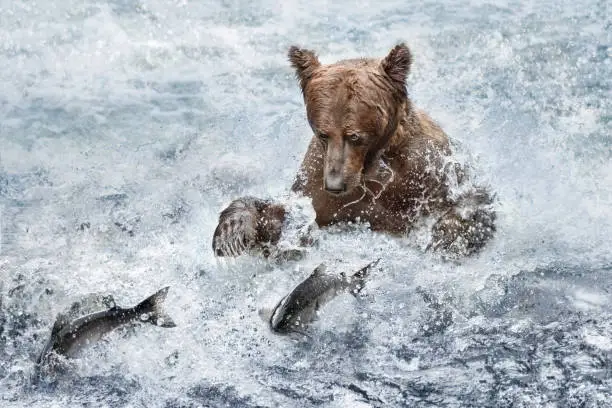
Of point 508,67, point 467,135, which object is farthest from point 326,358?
point 508,67

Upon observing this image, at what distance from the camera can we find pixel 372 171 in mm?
5500

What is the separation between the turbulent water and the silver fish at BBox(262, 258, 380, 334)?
0.31 metres

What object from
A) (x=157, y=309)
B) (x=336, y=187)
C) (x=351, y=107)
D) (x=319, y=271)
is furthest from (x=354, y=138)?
(x=157, y=309)

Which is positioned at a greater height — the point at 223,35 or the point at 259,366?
the point at 223,35

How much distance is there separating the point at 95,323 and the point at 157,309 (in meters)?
0.34

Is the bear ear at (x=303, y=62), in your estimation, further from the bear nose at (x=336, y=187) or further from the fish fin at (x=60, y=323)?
the fish fin at (x=60, y=323)

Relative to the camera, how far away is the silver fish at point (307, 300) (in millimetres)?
5039

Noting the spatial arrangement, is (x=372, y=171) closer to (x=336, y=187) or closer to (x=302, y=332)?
(x=336, y=187)

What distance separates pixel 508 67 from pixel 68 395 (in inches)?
228

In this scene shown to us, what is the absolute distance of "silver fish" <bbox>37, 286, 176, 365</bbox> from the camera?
5.18 metres

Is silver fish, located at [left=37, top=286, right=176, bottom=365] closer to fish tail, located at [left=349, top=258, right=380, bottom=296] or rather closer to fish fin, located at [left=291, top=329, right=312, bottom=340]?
fish fin, located at [left=291, top=329, right=312, bottom=340]

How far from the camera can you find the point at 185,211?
7.64 metres

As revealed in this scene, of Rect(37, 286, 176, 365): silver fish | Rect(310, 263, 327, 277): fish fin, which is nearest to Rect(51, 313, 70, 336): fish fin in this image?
Rect(37, 286, 176, 365): silver fish

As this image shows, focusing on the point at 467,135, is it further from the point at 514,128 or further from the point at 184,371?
the point at 184,371
